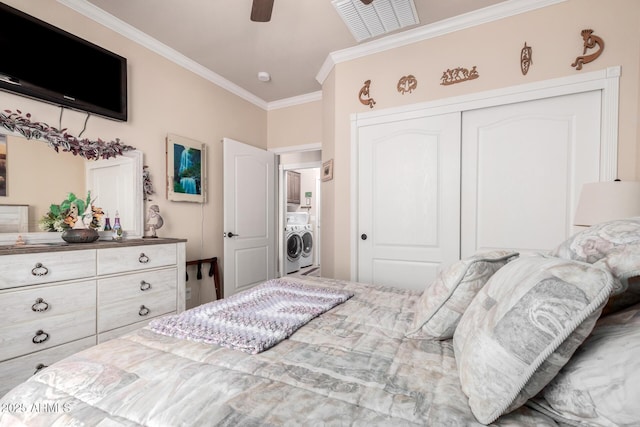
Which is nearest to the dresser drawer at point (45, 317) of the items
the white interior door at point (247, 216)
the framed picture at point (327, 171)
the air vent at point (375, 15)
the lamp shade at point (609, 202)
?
the white interior door at point (247, 216)

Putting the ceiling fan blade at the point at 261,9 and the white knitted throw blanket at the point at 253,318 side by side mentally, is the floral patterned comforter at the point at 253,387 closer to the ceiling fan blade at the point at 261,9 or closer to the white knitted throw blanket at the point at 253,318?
the white knitted throw blanket at the point at 253,318

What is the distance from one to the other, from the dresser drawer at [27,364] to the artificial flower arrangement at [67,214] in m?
0.78

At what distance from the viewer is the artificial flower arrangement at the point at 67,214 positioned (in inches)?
72.5

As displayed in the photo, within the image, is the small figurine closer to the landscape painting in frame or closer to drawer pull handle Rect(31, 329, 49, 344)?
the landscape painting in frame

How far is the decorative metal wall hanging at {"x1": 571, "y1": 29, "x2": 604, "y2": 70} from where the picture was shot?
6.12ft

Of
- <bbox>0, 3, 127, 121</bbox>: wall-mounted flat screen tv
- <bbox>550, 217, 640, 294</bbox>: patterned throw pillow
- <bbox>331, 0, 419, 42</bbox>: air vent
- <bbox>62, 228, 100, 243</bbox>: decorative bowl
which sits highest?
<bbox>331, 0, 419, 42</bbox>: air vent

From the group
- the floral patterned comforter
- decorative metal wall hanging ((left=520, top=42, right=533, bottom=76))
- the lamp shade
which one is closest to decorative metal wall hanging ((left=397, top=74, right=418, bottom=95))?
decorative metal wall hanging ((left=520, top=42, right=533, bottom=76))

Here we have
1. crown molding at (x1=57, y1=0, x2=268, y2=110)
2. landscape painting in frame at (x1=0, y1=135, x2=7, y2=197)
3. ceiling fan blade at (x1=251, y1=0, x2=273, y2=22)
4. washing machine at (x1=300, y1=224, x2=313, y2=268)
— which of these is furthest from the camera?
washing machine at (x1=300, y1=224, x2=313, y2=268)

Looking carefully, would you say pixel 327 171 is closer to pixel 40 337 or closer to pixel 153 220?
pixel 153 220

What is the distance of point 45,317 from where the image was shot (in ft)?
4.93

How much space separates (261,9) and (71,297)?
197 cm

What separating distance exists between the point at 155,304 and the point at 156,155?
134 cm

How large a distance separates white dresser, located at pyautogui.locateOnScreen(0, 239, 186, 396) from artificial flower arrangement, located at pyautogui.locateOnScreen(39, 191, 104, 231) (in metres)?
0.36

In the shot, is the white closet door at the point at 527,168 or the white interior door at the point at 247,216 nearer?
the white closet door at the point at 527,168
